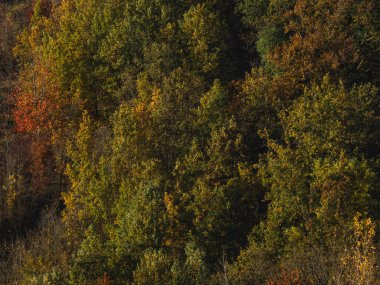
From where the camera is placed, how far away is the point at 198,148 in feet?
119

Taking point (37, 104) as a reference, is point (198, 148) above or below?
below

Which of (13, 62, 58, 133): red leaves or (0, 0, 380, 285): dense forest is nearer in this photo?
(0, 0, 380, 285): dense forest

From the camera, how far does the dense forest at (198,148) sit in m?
29.0

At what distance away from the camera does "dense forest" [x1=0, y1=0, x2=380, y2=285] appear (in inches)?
1140

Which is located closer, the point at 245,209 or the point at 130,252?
the point at 130,252

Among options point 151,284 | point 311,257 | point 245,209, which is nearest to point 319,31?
point 245,209

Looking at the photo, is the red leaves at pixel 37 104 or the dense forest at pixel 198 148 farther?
the red leaves at pixel 37 104

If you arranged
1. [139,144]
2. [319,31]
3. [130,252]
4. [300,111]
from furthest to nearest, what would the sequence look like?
1. [319,31]
2. [139,144]
3. [300,111]
4. [130,252]

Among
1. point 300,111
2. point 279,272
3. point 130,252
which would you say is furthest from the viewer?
point 300,111

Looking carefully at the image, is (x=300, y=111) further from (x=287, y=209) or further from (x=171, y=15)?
(x=171, y=15)

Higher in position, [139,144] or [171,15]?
[171,15]

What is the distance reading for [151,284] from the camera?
83.5ft

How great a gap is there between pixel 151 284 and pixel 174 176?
11.7 metres

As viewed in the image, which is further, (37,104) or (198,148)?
(37,104)
